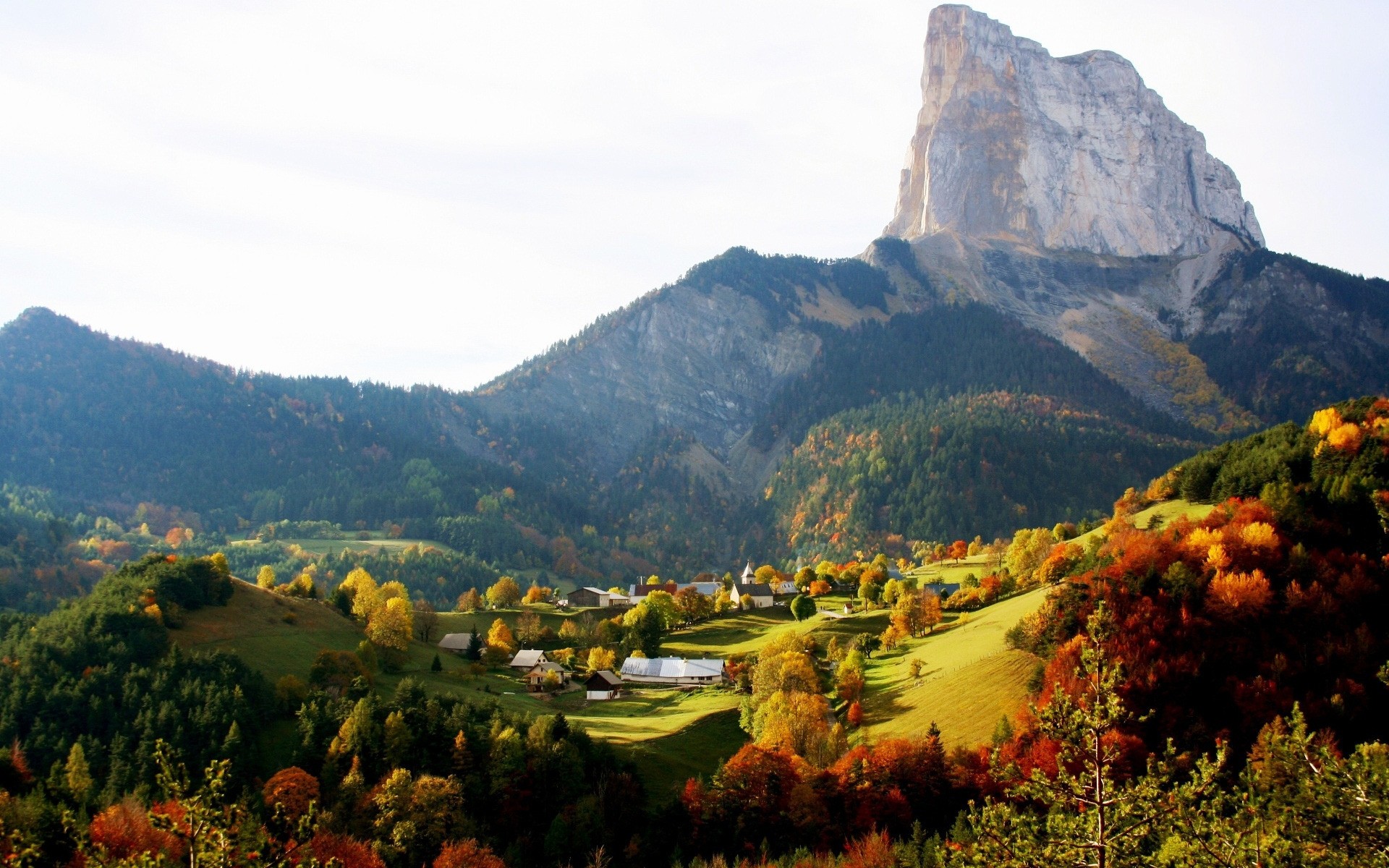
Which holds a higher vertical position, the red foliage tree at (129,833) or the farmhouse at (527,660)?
the red foliage tree at (129,833)

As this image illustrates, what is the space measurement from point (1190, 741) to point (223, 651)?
5856 cm

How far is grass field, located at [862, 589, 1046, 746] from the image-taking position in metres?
59.0

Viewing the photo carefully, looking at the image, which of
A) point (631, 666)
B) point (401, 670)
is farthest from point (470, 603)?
point (401, 670)

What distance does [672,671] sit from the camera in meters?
82.6

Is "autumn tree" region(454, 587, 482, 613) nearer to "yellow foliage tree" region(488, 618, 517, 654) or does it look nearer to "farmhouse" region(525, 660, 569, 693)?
"yellow foliage tree" region(488, 618, 517, 654)

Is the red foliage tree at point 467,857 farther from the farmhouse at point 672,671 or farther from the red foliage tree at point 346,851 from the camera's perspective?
the farmhouse at point 672,671

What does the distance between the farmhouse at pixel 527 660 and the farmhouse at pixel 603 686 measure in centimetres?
637

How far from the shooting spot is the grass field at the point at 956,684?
59.0 meters

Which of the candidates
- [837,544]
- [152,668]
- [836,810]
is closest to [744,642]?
[836,810]

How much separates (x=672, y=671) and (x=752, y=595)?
33.9 metres

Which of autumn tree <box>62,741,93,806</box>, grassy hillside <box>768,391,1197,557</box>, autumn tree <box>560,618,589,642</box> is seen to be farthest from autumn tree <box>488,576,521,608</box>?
grassy hillside <box>768,391,1197,557</box>

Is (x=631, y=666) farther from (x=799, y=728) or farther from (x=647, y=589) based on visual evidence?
(x=647, y=589)

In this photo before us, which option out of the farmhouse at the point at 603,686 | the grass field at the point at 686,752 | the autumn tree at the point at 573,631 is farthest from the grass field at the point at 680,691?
the autumn tree at the point at 573,631

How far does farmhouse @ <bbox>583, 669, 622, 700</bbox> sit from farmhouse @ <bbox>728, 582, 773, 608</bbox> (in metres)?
34.9
